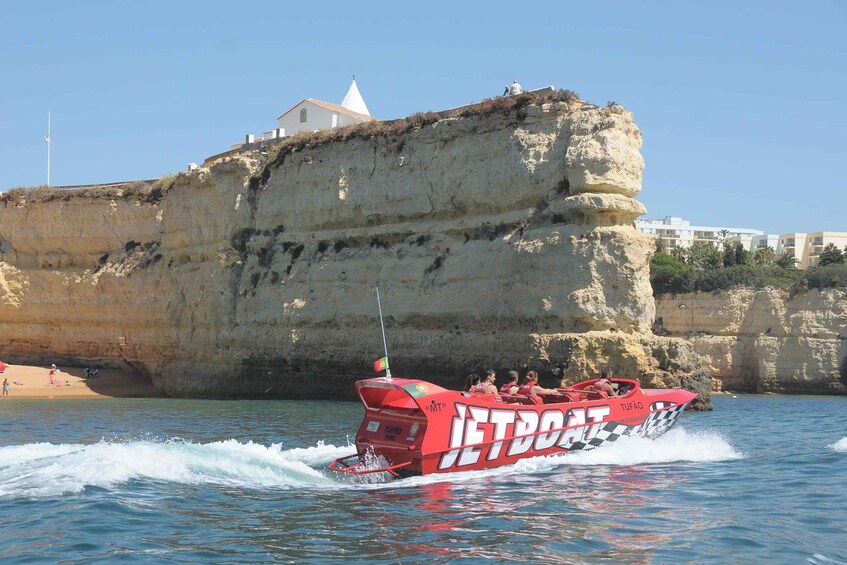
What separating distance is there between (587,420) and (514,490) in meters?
3.60

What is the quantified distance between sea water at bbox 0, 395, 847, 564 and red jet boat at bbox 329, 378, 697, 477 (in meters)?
0.29

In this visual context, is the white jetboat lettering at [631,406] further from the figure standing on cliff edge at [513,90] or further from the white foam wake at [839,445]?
the figure standing on cliff edge at [513,90]

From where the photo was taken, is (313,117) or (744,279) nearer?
(313,117)

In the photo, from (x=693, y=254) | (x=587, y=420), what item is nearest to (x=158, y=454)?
(x=587, y=420)

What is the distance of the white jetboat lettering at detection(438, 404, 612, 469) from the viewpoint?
583 inches

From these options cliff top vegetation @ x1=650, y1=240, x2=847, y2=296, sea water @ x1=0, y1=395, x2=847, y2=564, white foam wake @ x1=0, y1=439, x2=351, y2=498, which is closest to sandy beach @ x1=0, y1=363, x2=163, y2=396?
sea water @ x1=0, y1=395, x2=847, y2=564

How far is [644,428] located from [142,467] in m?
9.32

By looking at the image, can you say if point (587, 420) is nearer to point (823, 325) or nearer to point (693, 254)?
point (823, 325)

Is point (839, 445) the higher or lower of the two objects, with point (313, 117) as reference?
lower

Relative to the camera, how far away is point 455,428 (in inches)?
579

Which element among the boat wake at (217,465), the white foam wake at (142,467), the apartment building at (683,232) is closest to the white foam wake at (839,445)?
the boat wake at (217,465)

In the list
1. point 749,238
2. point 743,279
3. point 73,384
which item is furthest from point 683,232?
point 73,384

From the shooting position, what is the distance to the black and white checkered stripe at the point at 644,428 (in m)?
17.0

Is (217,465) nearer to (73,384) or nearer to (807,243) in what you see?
(73,384)
